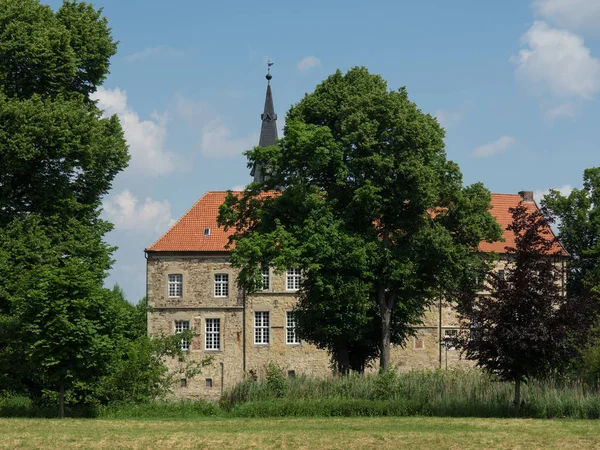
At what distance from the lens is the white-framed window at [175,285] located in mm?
50375

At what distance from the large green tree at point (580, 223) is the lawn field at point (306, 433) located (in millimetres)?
31481

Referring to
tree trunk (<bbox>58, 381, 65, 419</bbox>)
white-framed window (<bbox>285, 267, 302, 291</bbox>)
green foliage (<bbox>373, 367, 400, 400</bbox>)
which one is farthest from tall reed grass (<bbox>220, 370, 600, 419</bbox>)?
white-framed window (<bbox>285, 267, 302, 291</bbox>)

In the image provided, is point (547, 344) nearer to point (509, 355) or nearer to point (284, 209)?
point (509, 355)

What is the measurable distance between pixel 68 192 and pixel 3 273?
11.7 ft

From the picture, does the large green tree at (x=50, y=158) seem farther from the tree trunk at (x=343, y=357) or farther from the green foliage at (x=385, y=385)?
the tree trunk at (x=343, y=357)

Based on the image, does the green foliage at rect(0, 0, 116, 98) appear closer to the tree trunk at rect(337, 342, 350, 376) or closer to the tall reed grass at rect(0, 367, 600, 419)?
the tall reed grass at rect(0, 367, 600, 419)

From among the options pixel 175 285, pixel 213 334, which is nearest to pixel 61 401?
pixel 213 334

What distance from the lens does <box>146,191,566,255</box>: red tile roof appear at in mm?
50500

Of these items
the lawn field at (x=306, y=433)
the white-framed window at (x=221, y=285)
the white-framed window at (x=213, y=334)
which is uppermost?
the white-framed window at (x=221, y=285)

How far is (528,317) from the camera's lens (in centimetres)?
2436

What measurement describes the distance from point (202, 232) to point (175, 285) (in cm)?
309

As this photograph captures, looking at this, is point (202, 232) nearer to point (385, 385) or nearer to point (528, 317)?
point (385, 385)

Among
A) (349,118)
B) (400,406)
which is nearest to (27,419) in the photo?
(400,406)

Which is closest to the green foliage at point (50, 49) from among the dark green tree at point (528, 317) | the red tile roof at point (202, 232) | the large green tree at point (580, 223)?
the dark green tree at point (528, 317)
